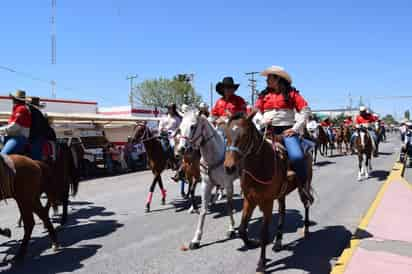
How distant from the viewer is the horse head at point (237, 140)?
4.17 metres

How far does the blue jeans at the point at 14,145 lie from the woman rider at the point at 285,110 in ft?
14.2

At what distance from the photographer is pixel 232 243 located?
5.71 m

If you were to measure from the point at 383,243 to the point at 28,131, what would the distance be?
6283mm

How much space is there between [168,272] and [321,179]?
30.8ft

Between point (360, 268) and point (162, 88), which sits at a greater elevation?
point (162, 88)

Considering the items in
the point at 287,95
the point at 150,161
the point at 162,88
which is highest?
the point at 162,88

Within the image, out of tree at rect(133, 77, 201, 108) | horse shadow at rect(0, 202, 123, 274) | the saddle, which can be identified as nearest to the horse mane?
horse shadow at rect(0, 202, 123, 274)

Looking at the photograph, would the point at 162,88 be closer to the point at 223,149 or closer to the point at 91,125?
the point at 91,125

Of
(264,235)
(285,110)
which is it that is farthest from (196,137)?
(264,235)

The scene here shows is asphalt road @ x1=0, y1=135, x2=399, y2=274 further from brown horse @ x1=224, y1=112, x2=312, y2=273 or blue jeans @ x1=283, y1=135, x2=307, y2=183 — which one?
blue jeans @ x1=283, y1=135, x2=307, y2=183

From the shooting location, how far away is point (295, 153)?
5.18m

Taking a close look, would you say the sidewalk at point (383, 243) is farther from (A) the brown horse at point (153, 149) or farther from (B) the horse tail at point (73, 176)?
(B) the horse tail at point (73, 176)

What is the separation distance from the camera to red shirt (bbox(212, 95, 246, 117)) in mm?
6703

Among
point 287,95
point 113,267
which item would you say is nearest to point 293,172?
point 287,95
